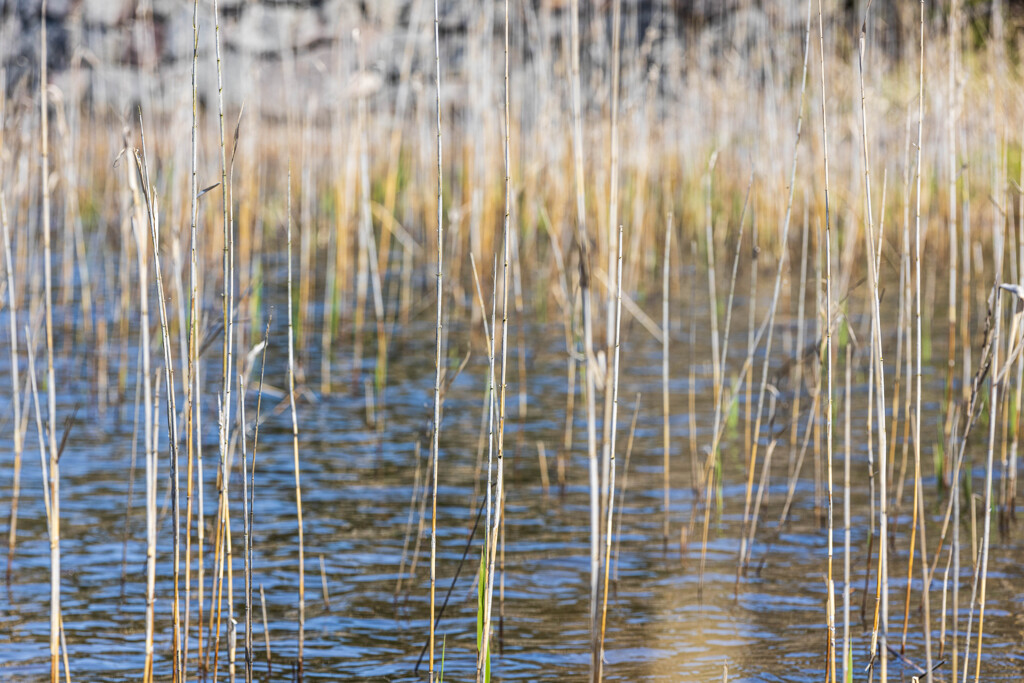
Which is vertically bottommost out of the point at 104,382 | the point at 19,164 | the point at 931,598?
the point at 931,598

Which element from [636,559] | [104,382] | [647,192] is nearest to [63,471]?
[104,382]

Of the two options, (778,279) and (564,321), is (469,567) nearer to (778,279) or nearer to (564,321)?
(778,279)

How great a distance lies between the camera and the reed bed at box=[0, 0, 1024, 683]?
5.35ft

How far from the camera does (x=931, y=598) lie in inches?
87.9

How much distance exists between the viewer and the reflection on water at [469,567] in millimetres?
2039

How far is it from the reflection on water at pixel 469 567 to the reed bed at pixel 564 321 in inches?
1.0

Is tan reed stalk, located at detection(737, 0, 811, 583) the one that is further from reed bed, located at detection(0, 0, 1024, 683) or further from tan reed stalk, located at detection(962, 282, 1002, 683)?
tan reed stalk, located at detection(962, 282, 1002, 683)

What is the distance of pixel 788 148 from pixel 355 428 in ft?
8.90

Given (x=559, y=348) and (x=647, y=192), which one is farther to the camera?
(x=647, y=192)

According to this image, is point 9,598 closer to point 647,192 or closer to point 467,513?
point 467,513

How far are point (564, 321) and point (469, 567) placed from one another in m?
1.99

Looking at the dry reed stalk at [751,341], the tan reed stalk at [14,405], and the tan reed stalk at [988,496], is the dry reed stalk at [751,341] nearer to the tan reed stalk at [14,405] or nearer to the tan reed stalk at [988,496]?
the tan reed stalk at [988,496]

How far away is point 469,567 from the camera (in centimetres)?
249

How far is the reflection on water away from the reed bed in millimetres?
25
